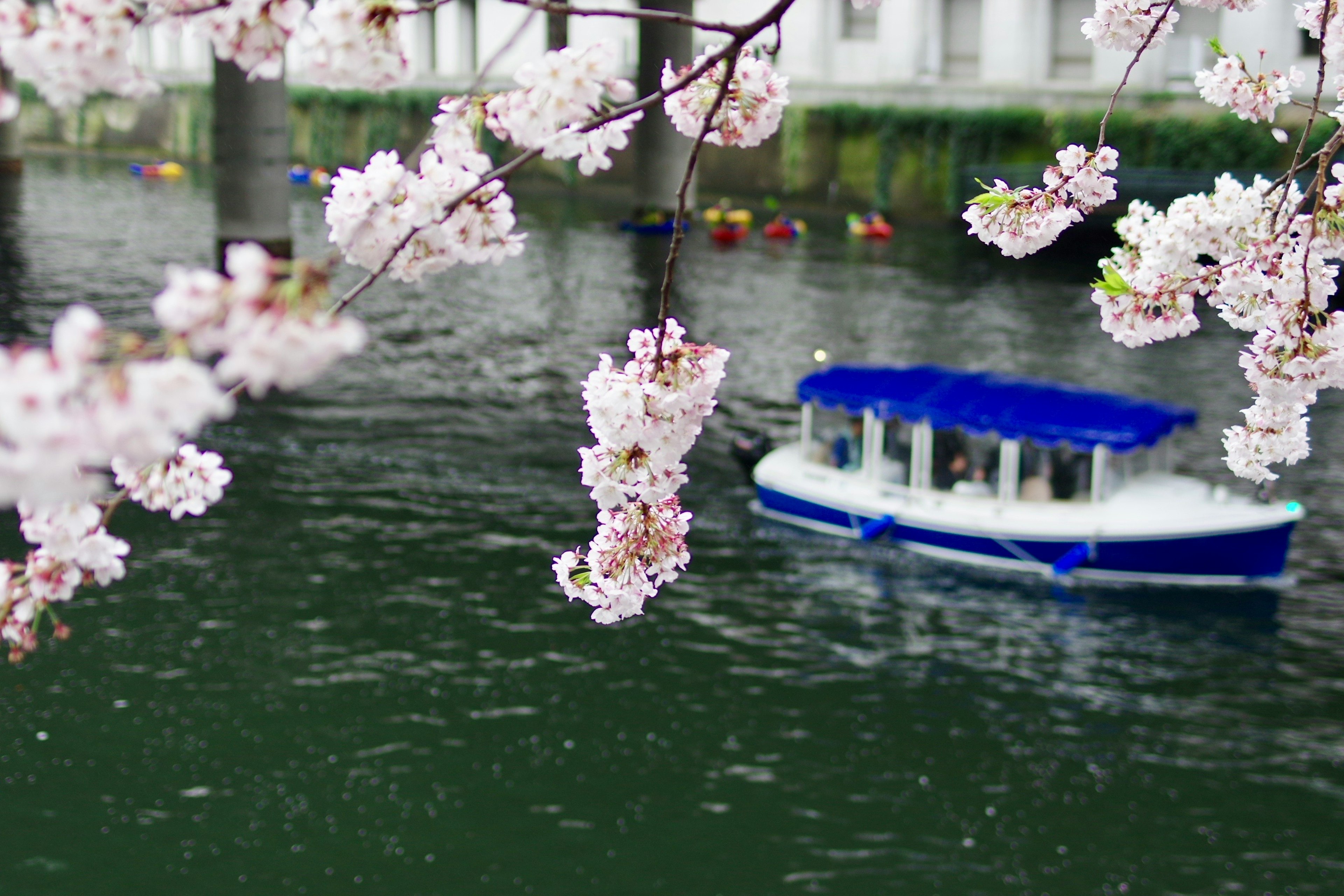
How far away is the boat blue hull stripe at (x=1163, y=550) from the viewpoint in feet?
61.3

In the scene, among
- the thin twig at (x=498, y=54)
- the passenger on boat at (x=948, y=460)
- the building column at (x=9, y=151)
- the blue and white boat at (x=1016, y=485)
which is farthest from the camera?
the building column at (x=9, y=151)

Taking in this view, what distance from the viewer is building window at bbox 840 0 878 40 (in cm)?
5162

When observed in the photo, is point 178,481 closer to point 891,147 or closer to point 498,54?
point 498,54

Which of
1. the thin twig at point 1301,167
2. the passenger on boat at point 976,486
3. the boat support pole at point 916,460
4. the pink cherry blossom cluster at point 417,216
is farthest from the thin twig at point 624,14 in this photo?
the boat support pole at point 916,460

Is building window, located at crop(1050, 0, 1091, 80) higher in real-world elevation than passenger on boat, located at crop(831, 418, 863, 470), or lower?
higher

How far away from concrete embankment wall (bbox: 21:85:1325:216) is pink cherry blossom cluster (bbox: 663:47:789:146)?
2932 centimetres

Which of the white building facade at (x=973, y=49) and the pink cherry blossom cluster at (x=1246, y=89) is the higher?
the white building facade at (x=973, y=49)

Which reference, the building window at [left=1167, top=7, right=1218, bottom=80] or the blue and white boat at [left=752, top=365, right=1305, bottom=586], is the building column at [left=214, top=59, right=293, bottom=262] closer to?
the blue and white boat at [left=752, top=365, right=1305, bottom=586]

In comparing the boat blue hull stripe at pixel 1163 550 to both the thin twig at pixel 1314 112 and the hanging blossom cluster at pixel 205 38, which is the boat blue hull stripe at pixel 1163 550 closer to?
the thin twig at pixel 1314 112

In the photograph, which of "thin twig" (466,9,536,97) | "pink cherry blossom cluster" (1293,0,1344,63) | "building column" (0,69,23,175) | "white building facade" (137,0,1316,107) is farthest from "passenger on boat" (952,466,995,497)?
"building column" (0,69,23,175)

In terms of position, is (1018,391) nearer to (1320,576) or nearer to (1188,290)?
(1320,576)

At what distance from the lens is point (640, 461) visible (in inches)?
174

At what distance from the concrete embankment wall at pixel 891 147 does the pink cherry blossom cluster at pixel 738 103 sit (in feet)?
96.2

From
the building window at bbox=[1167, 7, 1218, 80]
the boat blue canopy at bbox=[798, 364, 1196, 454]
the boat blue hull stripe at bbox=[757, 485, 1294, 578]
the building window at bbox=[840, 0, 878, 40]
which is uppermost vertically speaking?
the building window at bbox=[840, 0, 878, 40]
